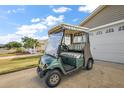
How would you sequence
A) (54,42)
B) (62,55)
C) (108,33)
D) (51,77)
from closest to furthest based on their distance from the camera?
(51,77), (54,42), (62,55), (108,33)

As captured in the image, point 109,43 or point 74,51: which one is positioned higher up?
point 109,43

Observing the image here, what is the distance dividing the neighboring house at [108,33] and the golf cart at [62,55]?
280 centimetres

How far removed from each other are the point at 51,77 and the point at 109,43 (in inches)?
227

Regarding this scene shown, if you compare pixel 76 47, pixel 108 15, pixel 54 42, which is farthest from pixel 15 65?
pixel 108 15

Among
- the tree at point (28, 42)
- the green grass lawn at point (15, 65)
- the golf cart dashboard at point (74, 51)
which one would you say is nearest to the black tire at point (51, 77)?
the golf cart dashboard at point (74, 51)

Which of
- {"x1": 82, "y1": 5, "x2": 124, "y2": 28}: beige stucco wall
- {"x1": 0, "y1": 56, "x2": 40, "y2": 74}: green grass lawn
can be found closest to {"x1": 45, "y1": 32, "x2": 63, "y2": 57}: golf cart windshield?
{"x1": 0, "y1": 56, "x2": 40, "y2": 74}: green grass lawn

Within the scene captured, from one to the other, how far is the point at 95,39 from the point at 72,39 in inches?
159

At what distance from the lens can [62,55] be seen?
4.52 m

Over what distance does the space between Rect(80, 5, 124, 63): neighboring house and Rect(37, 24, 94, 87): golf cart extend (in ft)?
9.19

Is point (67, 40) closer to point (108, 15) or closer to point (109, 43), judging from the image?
point (109, 43)

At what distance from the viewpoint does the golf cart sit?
3.34 metres

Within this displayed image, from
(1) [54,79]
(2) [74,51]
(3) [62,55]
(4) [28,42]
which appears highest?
(4) [28,42]

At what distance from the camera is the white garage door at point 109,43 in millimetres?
6508
